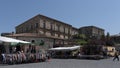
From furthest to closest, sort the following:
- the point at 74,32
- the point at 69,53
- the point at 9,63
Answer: the point at 74,32, the point at 69,53, the point at 9,63

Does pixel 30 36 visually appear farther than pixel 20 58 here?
Yes

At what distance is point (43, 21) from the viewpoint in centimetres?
8619

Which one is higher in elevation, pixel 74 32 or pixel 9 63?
pixel 74 32

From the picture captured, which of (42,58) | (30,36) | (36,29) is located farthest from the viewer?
(36,29)

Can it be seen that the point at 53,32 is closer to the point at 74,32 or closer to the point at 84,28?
the point at 74,32

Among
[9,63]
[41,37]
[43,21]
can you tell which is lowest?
[9,63]

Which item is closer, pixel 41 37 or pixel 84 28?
pixel 41 37

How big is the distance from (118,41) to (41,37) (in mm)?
34896

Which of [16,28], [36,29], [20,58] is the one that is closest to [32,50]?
[20,58]

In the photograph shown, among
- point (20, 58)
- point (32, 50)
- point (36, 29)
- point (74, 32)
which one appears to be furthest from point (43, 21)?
point (20, 58)

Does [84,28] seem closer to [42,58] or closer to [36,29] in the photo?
[36,29]

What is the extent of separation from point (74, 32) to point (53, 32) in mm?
19730

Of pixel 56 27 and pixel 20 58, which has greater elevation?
pixel 56 27

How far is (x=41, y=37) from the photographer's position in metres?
70.6
